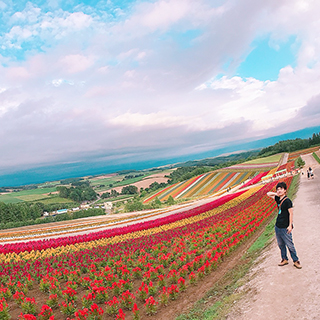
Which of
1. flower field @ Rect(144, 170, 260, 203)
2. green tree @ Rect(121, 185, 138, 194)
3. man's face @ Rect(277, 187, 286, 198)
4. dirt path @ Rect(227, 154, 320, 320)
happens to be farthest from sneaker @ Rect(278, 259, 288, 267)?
green tree @ Rect(121, 185, 138, 194)

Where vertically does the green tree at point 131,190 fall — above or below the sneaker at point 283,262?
below

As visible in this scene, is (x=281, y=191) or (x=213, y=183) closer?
(x=281, y=191)

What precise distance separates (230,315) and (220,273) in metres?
3.79

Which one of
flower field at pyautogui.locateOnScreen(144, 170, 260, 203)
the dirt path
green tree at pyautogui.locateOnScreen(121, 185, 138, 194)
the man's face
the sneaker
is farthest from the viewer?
green tree at pyautogui.locateOnScreen(121, 185, 138, 194)

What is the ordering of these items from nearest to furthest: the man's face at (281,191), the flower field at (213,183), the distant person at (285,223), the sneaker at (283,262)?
the distant person at (285,223) < the man's face at (281,191) < the sneaker at (283,262) < the flower field at (213,183)

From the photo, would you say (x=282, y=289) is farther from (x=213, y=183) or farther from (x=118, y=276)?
(x=213, y=183)

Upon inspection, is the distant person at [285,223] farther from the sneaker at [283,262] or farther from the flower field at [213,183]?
the flower field at [213,183]

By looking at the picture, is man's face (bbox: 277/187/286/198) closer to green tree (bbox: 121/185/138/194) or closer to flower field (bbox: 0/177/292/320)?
flower field (bbox: 0/177/292/320)

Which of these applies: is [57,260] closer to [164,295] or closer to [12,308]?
[12,308]

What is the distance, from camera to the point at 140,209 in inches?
2191

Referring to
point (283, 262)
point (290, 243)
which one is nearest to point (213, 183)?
point (283, 262)

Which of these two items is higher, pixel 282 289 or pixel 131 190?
pixel 282 289

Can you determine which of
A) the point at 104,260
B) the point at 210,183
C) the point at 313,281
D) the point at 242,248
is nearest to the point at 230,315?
the point at 313,281

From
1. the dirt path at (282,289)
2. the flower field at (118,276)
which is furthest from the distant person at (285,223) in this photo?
the flower field at (118,276)
